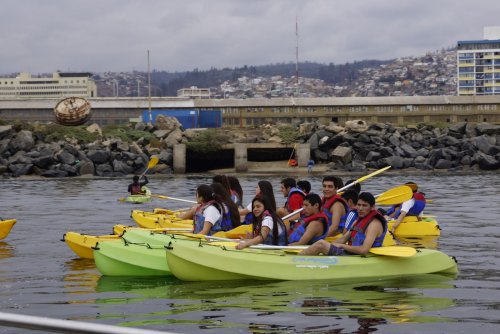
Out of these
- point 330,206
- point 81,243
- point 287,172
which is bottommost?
point 287,172

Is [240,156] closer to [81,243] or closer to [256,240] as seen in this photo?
[81,243]

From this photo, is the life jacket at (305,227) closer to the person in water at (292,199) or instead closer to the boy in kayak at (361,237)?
the boy in kayak at (361,237)

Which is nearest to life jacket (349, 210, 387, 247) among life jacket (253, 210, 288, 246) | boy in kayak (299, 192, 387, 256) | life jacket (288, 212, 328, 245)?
boy in kayak (299, 192, 387, 256)

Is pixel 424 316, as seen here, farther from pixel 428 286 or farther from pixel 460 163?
pixel 460 163

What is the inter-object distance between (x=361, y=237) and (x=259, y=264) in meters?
1.55

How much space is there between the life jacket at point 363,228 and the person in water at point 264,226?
3.64 feet

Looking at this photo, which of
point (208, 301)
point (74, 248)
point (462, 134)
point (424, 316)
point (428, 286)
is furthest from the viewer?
point (462, 134)

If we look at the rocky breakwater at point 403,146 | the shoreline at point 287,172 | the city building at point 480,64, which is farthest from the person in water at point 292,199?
the city building at point 480,64

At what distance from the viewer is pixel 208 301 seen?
1192 centimetres

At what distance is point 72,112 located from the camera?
61.5m

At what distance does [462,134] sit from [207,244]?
48.1 meters

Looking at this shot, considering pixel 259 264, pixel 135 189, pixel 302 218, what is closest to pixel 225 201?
pixel 302 218

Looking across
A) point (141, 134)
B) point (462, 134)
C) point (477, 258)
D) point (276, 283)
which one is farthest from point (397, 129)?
point (276, 283)

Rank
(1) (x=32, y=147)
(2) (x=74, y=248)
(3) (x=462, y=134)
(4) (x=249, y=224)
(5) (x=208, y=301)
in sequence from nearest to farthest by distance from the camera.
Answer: (5) (x=208, y=301) < (4) (x=249, y=224) < (2) (x=74, y=248) < (1) (x=32, y=147) < (3) (x=462, y=134)
